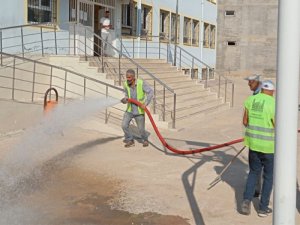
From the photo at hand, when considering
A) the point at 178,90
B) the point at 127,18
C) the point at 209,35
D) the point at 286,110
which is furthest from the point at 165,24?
the point at 286,110

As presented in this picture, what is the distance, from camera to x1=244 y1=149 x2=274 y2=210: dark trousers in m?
6.00

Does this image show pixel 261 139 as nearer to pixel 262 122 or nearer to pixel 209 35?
pixel 262 122

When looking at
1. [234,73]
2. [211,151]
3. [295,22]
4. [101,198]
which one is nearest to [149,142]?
[211,151]

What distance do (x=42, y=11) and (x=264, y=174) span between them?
10752 millimetres

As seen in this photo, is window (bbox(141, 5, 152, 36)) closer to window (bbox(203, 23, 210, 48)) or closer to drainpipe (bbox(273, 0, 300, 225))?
window (bbox(203, 23, 210, 48))

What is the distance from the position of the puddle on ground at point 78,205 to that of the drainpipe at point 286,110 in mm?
3103

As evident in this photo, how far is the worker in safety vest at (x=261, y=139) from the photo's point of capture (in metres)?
5.92

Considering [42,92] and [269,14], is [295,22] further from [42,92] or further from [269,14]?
[269,14]

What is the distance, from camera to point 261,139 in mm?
5945

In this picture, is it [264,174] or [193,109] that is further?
[193,109]

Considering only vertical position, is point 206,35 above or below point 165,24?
below

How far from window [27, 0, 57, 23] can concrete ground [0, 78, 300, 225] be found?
393cm

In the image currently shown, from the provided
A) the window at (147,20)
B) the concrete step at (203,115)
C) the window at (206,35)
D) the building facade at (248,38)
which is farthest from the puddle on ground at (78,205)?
the building facade at (248,38)

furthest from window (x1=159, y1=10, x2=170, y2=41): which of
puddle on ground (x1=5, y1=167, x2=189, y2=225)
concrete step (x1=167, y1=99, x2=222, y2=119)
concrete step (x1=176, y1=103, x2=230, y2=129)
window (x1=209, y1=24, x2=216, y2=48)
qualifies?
puddle on ground (x1=5, y1=167, x2=189, y2=225)
